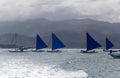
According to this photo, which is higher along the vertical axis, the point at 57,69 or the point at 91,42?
the point at 91,42

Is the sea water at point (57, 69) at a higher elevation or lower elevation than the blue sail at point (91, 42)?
lower

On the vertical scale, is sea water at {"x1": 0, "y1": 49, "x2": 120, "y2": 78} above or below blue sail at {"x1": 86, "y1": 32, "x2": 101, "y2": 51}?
below

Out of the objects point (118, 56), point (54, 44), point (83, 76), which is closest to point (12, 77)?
point (83, 76)

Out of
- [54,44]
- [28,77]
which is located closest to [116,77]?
[28,77]

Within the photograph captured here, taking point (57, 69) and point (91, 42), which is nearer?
point (57, 69)

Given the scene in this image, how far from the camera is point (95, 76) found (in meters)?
48.4

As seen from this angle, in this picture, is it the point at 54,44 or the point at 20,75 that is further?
the point at 54,44

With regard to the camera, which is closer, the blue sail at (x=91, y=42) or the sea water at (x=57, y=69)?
the sea water at (x=57, y=69)

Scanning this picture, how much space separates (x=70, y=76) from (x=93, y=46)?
251 feet

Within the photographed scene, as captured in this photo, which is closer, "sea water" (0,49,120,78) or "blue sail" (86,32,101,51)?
"sea water" (0,49,120,78)

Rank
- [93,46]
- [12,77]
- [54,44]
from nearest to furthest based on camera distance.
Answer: [12,77]
[93,46]
[54,44]

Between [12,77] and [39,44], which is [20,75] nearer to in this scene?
[12,77]

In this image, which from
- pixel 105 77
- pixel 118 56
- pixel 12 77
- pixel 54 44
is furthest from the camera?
pixel 54 44

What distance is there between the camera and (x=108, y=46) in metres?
140
